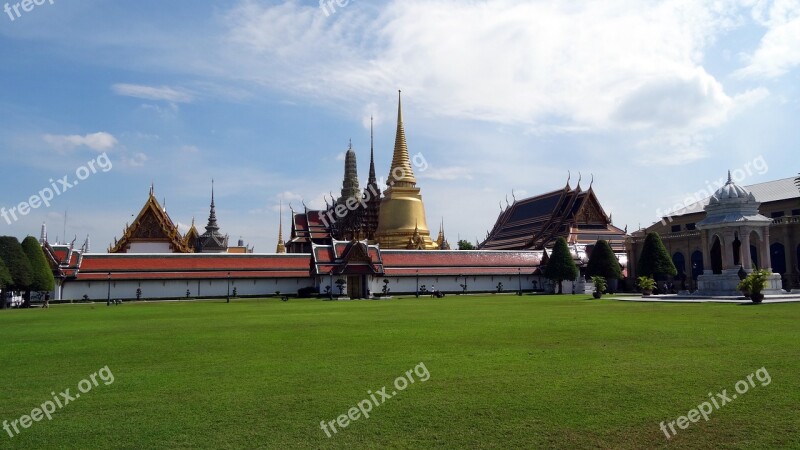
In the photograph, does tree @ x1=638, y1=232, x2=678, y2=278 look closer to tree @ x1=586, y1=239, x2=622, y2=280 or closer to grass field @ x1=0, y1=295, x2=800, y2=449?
tree @ x1=586, y1=239, x2=622, y2=280

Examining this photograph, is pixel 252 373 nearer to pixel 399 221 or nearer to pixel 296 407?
pixel 296 407

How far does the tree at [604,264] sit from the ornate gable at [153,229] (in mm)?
42754

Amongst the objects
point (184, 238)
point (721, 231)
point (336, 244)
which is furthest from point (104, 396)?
point (184, 238)

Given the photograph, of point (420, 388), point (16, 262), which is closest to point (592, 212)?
point (16, 262)

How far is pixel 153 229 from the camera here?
223ft

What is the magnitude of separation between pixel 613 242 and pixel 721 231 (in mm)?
37267

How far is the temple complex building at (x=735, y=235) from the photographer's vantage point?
128 ft

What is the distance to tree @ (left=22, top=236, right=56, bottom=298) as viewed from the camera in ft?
149

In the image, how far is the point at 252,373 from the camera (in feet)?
37.3

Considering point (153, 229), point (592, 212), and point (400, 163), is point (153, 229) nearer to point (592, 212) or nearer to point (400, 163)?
point (400, 163)

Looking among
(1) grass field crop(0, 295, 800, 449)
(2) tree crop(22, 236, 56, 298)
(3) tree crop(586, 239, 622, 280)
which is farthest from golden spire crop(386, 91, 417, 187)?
(1) grass field crop(0, 295, 800, 449)

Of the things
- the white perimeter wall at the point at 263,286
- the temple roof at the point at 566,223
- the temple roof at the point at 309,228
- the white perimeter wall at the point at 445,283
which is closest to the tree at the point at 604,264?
the white perimeter wall at the point at 263,286

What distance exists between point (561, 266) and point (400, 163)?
32.3m

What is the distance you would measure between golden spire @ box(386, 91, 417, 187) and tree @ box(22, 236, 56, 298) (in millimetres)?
45884
